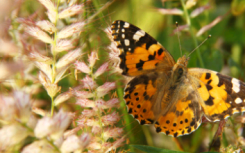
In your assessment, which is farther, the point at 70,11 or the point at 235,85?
the point at 235,85

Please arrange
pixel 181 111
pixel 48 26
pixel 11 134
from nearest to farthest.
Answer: pixel 11 134
pixel 48 26
pixel 181 111

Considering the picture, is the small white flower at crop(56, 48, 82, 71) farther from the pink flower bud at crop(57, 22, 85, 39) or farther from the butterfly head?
the butterfly head

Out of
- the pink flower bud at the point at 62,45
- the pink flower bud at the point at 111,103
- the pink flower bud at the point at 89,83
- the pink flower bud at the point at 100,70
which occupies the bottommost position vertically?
the pink flower bud at the point at 111,103

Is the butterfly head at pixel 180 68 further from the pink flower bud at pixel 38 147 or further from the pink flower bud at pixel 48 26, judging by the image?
the pink flower bud at pixel 38 147

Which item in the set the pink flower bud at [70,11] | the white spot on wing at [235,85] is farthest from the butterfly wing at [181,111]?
the pink flower bud at [70,11]

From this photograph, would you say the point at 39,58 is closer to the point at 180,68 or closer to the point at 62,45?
the point at 62,45

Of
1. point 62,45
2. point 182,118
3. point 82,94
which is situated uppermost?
point 62,45

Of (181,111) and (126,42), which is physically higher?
(126,42)

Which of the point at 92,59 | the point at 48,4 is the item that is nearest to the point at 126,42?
the point at 92,59
